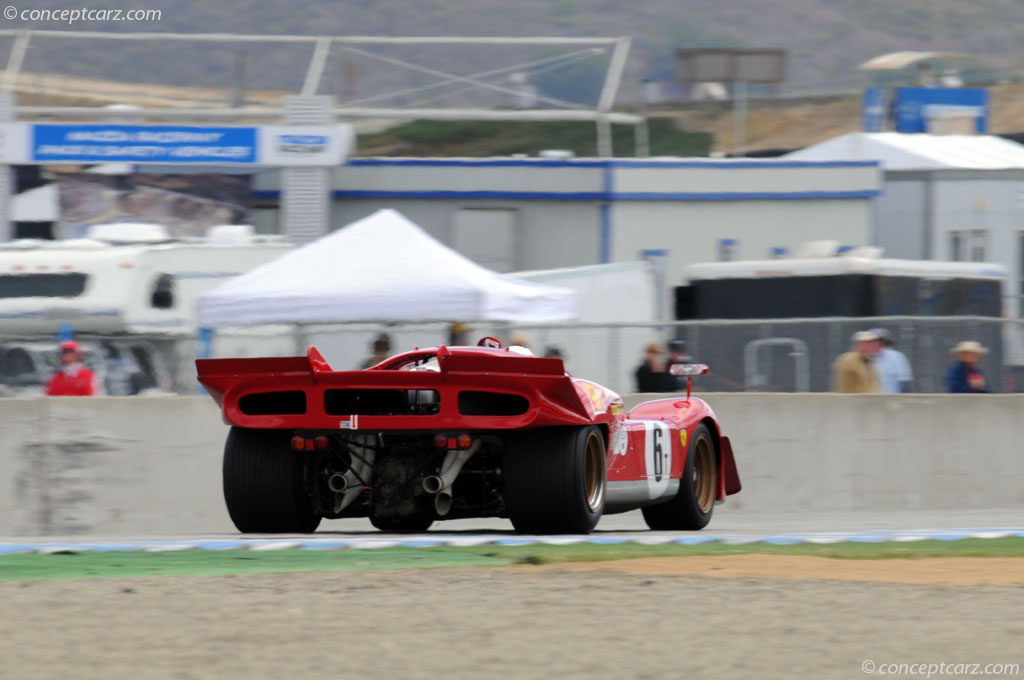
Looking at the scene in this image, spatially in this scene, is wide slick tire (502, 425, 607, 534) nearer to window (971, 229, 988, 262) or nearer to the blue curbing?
the blue curbing

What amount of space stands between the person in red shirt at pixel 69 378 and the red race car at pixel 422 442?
5.13m

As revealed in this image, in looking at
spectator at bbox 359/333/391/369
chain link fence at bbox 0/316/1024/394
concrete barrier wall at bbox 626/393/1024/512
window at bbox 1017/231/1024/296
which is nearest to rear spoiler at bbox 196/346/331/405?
spectator at bbox 359/333/391/369

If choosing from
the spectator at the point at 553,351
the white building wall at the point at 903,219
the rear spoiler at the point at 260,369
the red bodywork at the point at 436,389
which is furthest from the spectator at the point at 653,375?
the white building wall at the point at 903,219

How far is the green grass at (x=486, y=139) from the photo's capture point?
51094 millimetres

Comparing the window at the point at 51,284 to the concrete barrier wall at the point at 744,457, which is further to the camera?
the window at the point at 51,284

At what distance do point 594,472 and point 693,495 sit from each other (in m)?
1.55

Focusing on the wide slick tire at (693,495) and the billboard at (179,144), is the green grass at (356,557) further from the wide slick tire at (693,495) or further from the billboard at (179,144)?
the billboard at (179,144)

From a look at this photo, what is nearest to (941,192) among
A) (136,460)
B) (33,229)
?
(33,229)

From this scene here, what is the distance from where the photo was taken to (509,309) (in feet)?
52.0

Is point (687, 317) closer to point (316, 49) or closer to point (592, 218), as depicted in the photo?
point (592, 218)

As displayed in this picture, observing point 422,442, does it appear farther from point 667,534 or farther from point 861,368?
point 861,368

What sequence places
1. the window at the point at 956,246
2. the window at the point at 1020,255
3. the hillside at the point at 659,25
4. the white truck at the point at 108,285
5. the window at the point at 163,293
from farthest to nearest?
the hillside at the point at 659,25 → the window at the point at 1020,255 → the window at the point at 956,246 → the window at the point at 163,293 → the white truck at the point at 108,285

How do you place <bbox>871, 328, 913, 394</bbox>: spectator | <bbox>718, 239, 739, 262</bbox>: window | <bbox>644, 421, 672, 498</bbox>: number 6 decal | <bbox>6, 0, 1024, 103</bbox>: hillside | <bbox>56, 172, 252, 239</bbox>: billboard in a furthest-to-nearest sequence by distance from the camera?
<bbox>6, 0, 1024, 103</bbox>: hillside
<bbox>718, 239, 739, 262</bbox>: window
<bbox>56, 172, 252, 239</bbox>: billboard
<bbox>871, 328, 913, 394</bbox>: spectator
<bbox>644, 421, 672, 498</bbox>: number 6 decal

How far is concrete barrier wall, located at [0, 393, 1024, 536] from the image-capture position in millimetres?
14109
